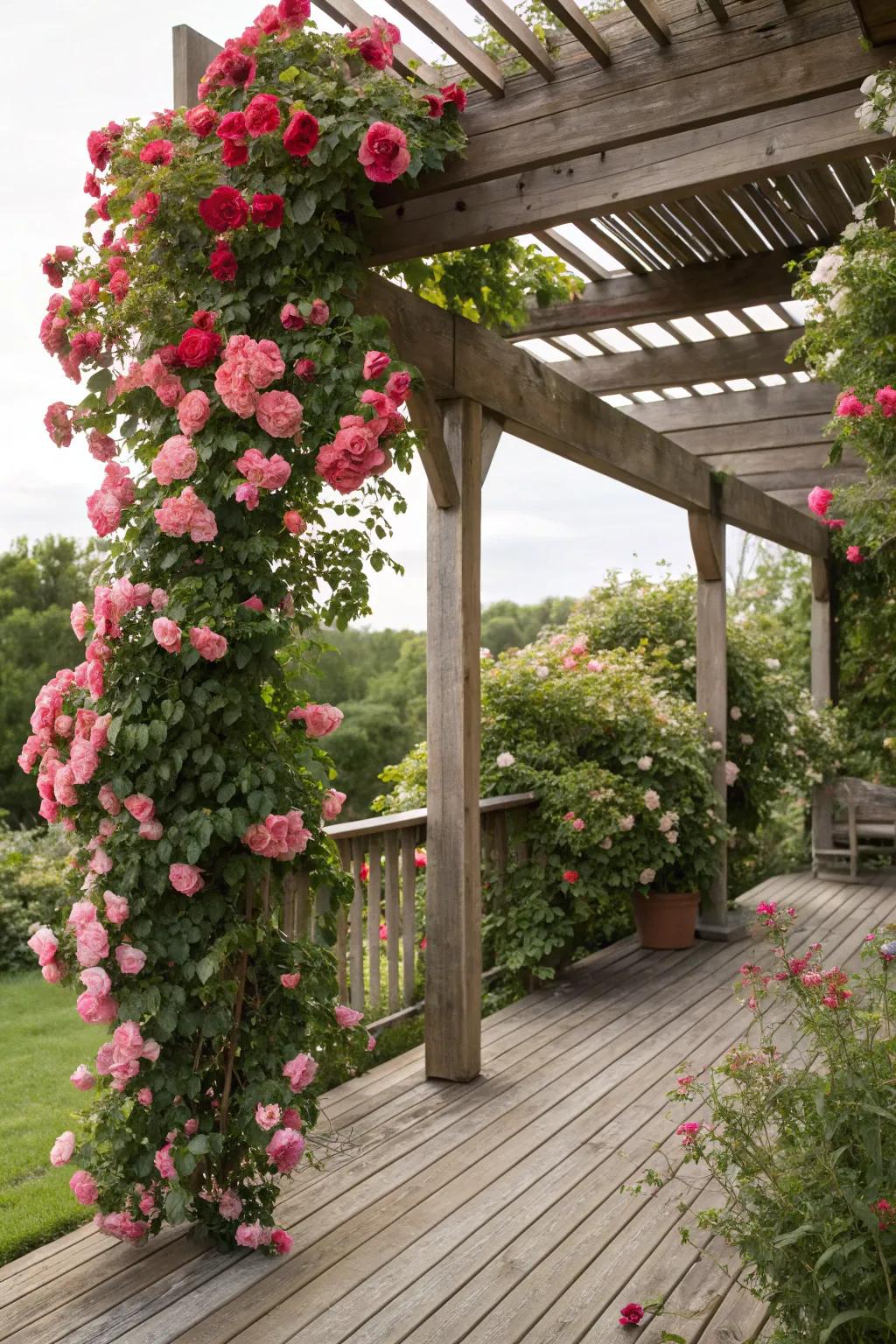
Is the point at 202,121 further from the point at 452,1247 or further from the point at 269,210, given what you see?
the point at 452,1247

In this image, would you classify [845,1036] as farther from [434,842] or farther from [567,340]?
[567,340]

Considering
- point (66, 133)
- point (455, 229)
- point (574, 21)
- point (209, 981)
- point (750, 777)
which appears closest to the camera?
point (574, 21)

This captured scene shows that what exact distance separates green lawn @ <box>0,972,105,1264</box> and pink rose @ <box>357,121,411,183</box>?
92.5 inches

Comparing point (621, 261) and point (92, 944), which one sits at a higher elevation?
point (621, 261)

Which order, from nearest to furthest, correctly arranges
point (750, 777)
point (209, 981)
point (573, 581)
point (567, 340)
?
point (209, 981) < point (567, 340) < point (750, 777) < point (573, 581)

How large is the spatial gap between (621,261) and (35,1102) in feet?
13.1

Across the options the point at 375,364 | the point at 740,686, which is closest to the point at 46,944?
the point at 375,364

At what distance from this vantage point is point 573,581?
105 ft

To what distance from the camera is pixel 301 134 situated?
8.88 feet

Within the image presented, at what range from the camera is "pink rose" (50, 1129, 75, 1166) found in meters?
2.67

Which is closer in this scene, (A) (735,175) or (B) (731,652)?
(A) (735,175)

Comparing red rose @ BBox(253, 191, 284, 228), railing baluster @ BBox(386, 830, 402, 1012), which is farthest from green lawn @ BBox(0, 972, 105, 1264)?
red rose @ BBox(253, 191, 284, 228)

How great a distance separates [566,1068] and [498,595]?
78.6 feet

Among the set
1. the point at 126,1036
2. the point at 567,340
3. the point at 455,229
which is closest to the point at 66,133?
the point at 567,340
